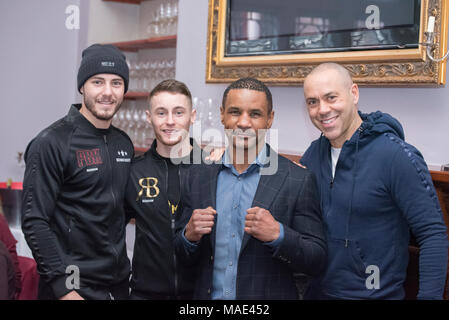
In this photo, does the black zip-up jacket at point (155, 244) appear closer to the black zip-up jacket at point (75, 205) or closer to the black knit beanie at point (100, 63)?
the black zip-up jacket at point (75, 205)

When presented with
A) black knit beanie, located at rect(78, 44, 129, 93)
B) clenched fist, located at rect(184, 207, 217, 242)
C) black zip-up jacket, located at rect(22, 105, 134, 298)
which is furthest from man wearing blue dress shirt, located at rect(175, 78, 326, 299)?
black knit beanie, located at rect(78, 44, 129, 93)

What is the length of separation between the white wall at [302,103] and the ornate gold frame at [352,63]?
107mm

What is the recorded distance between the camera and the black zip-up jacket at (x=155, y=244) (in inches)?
79.0

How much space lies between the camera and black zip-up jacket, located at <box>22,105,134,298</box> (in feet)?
6.16

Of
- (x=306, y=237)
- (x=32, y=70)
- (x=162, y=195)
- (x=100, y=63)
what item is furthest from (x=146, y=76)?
(x=306, y=237)

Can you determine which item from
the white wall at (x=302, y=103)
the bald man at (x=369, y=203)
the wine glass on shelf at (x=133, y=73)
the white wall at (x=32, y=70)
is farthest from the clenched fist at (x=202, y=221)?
the white wall at (x=32, y=70)

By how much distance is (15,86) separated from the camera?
5473mm

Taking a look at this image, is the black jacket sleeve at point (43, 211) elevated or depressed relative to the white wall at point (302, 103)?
depressed

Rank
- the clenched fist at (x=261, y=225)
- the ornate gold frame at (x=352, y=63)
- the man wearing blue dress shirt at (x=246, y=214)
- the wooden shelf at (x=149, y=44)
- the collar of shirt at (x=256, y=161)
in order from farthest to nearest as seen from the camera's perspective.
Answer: the wooden shelf at (x=149, y=44) → the ornate gold frame at (x=352, y=63) → the collar of shirt at (x=256, y=161) → the man wearing blue dress shirt at (x=246, y=214) → the clenched fist at (x=261, y=225)

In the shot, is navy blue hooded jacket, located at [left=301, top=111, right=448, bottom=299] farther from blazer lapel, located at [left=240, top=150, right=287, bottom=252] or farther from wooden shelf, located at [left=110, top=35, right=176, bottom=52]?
wooden shelf, located at [left=110, top=35, right=176, bottom=52]

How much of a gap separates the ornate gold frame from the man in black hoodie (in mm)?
1005

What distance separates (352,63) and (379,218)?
1196 mm
